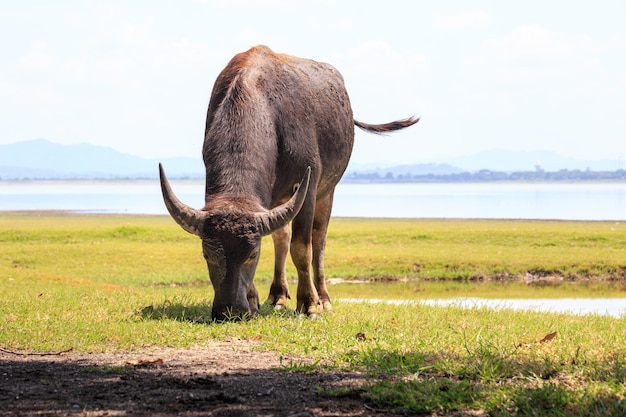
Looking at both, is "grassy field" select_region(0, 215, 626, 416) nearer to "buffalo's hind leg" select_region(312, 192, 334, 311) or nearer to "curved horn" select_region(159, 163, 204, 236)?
"buffalo's hind leg" select_region(312, 192, 334, 311)

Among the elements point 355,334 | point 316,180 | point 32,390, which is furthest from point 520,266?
point 32,390

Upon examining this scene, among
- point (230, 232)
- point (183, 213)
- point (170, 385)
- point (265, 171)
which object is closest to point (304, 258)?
point (265, 171)

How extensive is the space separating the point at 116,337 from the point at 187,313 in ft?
6.52

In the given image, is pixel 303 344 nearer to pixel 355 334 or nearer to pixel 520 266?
pixel 355 334

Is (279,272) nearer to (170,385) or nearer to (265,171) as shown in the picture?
(265,171)

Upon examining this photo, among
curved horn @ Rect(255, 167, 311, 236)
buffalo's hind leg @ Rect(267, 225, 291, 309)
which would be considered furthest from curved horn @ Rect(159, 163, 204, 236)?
buffalo's hind leg @ Rect(267, 225, 291, 309)

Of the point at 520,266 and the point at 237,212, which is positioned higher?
the point at 237,212

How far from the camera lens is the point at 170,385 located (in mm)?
6703

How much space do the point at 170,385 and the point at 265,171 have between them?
152 inches

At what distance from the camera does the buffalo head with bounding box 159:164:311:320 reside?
9.20 m

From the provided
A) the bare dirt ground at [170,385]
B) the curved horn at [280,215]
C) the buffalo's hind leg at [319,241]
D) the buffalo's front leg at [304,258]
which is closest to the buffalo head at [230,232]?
the curved horn at [280,215]

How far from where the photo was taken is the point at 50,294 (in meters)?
13.1

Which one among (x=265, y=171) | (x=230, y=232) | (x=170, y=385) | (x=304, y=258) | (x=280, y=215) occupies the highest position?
(x=265, y=171)

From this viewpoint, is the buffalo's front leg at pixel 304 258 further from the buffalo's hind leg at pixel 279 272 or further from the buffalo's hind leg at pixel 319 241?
the buffalo's hind leg at pixel 279 272
